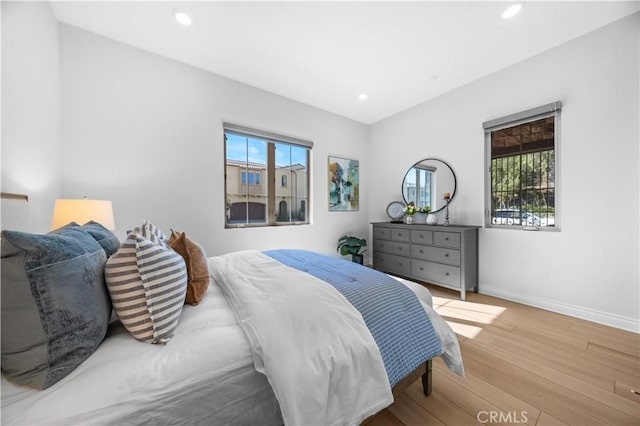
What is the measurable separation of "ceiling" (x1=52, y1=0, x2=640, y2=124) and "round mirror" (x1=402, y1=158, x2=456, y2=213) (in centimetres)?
108

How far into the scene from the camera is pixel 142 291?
0.87m

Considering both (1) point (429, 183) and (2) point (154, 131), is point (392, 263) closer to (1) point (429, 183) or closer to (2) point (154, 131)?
(1) point (429, 183)

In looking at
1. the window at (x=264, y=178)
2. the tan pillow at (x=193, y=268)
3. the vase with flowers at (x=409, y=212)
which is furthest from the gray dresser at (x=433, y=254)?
the tan pillow at (x=193, y=268)

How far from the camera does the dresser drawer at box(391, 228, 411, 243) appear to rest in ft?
10.5

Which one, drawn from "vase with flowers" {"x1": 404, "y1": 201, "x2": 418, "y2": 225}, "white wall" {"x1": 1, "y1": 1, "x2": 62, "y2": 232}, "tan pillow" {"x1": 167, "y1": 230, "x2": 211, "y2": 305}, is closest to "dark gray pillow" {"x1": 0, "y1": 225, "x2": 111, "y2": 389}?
"tan pillow" {"x1": 167, "y1": 230, "x2": 211, "y2": 305}

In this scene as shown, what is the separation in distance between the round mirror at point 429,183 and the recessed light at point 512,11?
1607 millimetres

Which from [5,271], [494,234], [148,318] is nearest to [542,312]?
[494,234]

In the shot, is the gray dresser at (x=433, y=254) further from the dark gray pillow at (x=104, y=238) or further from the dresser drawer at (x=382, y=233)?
the dark gray pillow at (x=104, y=238)

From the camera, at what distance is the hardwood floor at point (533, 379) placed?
1224mm

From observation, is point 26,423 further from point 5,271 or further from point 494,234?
point 494,234

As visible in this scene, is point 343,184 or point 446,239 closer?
point 446,239

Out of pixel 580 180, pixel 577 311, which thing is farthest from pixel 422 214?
pixel 577 311

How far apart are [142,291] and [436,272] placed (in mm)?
2954

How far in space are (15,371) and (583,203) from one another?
3.72 m
